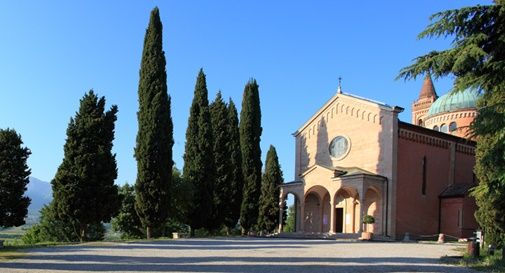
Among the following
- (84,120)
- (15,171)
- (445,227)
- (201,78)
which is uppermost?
(201,78)

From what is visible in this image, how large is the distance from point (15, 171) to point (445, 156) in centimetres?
2849

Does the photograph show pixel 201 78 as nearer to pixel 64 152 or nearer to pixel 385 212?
pixel 64 152

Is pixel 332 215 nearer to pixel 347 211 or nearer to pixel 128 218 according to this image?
pixel 347 211

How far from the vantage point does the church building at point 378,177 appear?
34.4 meters

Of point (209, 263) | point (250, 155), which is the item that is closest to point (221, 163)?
point (250, 155)

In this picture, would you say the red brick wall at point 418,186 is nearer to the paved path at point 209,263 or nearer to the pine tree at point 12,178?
the paved path at point 209,263

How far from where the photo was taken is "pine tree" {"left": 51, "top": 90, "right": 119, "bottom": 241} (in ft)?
82.9

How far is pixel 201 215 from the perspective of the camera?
107 ft

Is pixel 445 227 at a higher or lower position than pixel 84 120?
lower

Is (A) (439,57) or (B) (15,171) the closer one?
(A) (439,57)

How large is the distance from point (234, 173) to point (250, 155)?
2568 mm

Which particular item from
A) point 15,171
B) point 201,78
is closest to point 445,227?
point 201,78

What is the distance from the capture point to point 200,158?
110 ft

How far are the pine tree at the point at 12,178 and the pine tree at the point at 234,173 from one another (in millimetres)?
13202
